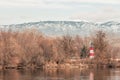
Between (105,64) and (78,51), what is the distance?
24230 millimetres

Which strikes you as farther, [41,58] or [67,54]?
[67,54]

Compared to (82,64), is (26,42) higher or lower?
higher

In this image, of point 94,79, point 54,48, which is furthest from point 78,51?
point 94,79

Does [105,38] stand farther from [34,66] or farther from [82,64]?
[34,66]

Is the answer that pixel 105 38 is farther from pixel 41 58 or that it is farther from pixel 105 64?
pixel 41 58

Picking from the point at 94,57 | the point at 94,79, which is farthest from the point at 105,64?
the point at 94,79

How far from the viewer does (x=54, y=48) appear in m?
108

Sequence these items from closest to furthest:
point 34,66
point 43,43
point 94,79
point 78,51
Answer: point 94,79
point 34,66
point 43,43
point 78,51

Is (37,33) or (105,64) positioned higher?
(37,33)

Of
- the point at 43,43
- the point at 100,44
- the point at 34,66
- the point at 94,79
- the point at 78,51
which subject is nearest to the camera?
the point at 94,79

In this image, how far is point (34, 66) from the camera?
102438mm

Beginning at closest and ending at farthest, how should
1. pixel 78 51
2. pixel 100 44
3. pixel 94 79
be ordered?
pixel 94 79 → pixel 100 44 → pixel 78 51

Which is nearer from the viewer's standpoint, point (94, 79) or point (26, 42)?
point (94, 79)

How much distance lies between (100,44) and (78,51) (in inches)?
785
